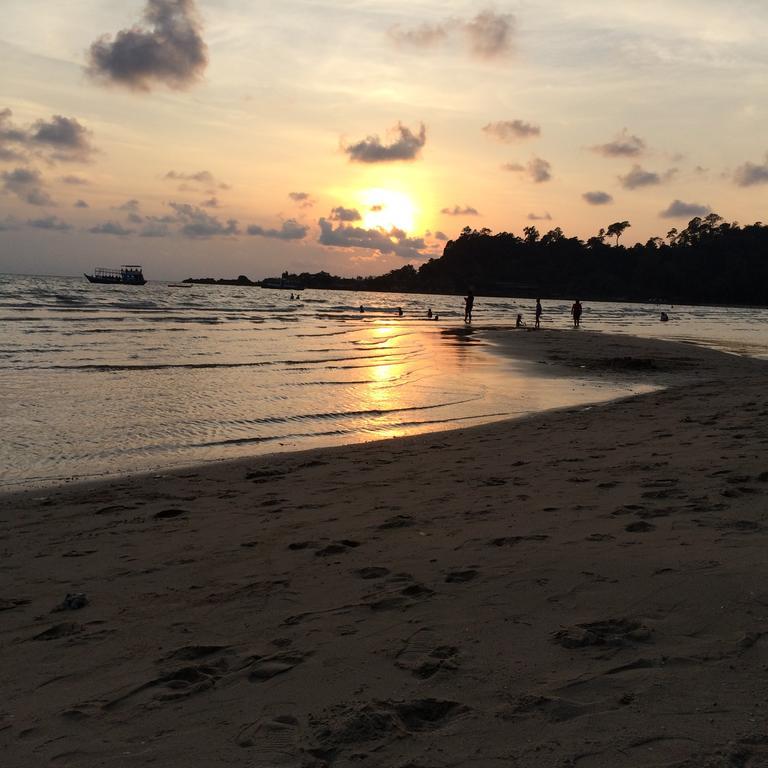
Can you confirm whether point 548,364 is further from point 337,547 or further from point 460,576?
point 460,576

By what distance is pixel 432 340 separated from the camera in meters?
36.0

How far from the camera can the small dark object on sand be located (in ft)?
15.4

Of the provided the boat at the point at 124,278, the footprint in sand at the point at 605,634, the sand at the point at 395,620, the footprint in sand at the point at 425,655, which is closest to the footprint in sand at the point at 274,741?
the sand at the point at 395,620

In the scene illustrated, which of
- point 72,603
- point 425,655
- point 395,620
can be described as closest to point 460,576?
point 395,620

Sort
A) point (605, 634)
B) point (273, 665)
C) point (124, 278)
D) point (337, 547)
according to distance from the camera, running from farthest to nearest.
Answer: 1. point (124, 278)
2. point (337, 547)
3. point (605, 634)
4. point (273, 665)

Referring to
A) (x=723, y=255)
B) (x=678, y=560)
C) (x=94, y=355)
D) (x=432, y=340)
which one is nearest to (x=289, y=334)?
(x=432, y=340)

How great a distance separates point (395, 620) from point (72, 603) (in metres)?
2.29

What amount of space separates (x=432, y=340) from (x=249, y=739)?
33300 millimetres

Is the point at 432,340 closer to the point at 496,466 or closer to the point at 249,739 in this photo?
the point at 496,466

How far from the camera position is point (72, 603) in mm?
4727

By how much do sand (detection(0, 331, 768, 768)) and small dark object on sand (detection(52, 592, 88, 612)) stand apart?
21 millimetres

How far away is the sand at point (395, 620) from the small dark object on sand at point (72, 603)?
0.07 ft

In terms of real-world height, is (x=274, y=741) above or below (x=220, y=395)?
above

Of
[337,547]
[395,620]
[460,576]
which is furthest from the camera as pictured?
[337,547]
